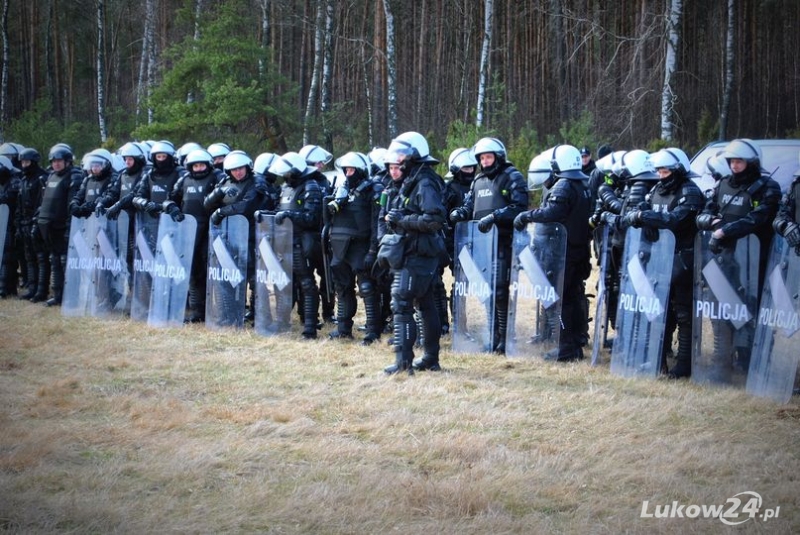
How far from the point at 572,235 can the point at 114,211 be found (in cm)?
546

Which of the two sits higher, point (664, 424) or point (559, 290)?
point (559, 290)

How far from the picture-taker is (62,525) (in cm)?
456

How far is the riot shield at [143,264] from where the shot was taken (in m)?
10.6

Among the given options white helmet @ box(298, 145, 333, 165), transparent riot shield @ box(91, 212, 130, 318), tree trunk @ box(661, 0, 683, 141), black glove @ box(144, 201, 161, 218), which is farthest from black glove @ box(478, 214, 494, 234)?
tree trunk @ box(661, 0, 683, 141)

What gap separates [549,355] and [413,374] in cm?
143

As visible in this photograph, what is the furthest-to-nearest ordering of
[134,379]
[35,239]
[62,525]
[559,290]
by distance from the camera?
[35,239]
[559,290]
[134,379]
[62,525]

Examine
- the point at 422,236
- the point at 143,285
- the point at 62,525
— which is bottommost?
the point at 62,525

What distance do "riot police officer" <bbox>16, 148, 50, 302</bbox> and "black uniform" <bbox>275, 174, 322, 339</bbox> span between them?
13.7 feet

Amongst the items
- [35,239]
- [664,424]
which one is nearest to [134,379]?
[664,424]

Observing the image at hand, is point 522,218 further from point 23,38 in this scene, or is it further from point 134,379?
point 23,38

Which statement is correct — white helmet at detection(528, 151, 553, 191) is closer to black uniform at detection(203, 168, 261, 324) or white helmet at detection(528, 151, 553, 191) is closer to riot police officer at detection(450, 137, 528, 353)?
riot police officer at detection(450, 137, 528, 353)

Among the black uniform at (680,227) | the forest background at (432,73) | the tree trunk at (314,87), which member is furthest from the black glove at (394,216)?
the tree trunk at (314,87)

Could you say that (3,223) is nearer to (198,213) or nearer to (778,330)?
(198,213)

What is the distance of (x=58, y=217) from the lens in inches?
470
